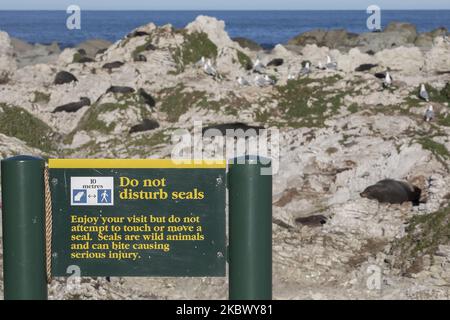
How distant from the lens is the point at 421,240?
15.9 metres

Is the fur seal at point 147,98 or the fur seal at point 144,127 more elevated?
the fur seal at point 147,98

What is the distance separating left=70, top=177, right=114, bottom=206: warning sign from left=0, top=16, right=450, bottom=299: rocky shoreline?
224 inches

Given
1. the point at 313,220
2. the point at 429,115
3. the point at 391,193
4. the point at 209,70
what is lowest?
the point at 313,220

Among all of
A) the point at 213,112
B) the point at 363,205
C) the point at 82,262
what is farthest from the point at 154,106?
the point at 82,262

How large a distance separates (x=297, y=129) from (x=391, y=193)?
259 inches

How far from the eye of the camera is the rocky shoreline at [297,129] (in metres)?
15.0

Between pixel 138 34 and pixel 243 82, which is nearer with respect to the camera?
pixel 243 82

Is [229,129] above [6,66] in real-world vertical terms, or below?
below

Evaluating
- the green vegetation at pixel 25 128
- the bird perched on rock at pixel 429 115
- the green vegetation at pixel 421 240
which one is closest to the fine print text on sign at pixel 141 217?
the green vegetation at pixel 421 240

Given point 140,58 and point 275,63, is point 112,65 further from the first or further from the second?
point 275,63

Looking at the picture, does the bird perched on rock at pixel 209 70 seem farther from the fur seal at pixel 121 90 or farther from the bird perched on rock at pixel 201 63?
the fur seal at pixel 121 90

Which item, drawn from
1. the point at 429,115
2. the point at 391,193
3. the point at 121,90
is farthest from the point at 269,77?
the point at 391,193

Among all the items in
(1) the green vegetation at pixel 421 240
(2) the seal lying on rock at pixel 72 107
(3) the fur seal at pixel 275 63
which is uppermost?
(3) the fur seal at pixel 275 63

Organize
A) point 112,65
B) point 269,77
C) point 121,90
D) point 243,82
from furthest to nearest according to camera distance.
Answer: point 112,65
point 269,77
point 243,82
point 121,90
